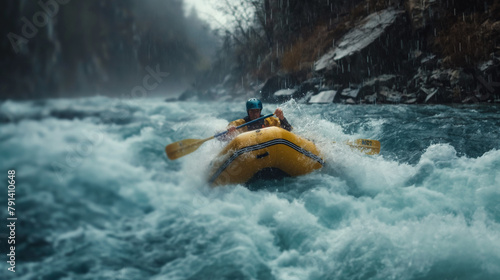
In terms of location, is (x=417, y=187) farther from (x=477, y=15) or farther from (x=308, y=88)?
(x=308, y=88)

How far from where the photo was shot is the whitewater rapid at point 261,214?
9.00ft

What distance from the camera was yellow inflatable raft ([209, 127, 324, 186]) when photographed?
4.18 metres

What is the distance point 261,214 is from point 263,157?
81 centimetres

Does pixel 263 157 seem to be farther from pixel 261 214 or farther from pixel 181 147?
pixel 181 147

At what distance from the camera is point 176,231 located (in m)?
3.57

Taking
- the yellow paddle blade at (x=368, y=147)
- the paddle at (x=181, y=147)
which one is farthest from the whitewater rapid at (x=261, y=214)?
the paddle at (x=181, y=147)

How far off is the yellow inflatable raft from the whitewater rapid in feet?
0.65

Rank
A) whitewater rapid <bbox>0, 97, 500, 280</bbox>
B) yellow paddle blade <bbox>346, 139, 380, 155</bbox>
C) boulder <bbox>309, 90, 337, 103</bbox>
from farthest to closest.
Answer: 1. boulder <bbox>309, 90, 337, 103</bbox>
2. yellow paddle blade <bbox>346, 139, 380, 155</bbox>
3. whitewater rapid <bbox>0, 97, 500, 280</bbox>

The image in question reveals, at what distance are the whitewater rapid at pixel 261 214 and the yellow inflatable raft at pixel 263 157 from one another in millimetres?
199

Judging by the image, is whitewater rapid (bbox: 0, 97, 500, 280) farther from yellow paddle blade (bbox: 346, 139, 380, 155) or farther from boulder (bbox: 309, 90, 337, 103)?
boulder (bbox: 309, 90, 337, 103)

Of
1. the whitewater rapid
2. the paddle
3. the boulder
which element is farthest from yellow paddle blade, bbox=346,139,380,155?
the boulder

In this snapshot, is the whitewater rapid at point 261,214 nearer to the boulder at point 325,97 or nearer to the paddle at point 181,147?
the paddle at point 181,147

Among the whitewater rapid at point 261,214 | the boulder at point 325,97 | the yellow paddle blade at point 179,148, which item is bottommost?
the whitewater rapid at point 261,214

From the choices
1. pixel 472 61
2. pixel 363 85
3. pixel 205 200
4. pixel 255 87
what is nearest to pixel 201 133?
pixel 205 200
